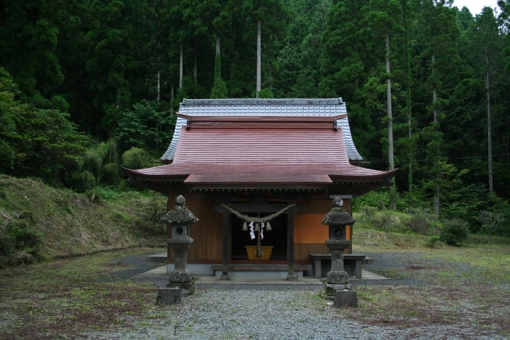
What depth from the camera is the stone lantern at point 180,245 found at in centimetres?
884

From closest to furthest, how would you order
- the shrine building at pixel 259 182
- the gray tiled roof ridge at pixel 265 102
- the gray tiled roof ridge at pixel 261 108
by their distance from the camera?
the shrine building at pixel 259 182, the gray tiled roof ridge at pixel 261 108, the gray tiled roof ridge at pixel 265 102

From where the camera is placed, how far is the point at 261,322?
6.73m

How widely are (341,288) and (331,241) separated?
3.27ft

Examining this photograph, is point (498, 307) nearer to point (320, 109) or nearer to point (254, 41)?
point (320, 109)

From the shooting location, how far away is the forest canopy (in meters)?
28.1

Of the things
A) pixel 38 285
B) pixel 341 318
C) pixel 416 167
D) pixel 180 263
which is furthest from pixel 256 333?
pixel 416 167

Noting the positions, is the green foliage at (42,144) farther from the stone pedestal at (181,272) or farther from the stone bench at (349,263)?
the stone bench at (349,263)

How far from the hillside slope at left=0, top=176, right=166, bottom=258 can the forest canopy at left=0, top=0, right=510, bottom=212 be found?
403 cm

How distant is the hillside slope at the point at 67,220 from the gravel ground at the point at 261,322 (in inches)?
275

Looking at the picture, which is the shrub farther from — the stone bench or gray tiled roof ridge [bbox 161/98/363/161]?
the stone bench

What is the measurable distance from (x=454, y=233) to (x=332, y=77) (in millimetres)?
13634

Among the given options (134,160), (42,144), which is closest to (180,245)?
(42,144)

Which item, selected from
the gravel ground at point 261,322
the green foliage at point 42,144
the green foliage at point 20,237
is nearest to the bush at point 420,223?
the gravel ground at point 261,322

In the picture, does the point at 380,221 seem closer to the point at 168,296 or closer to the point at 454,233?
the point at 454,233
